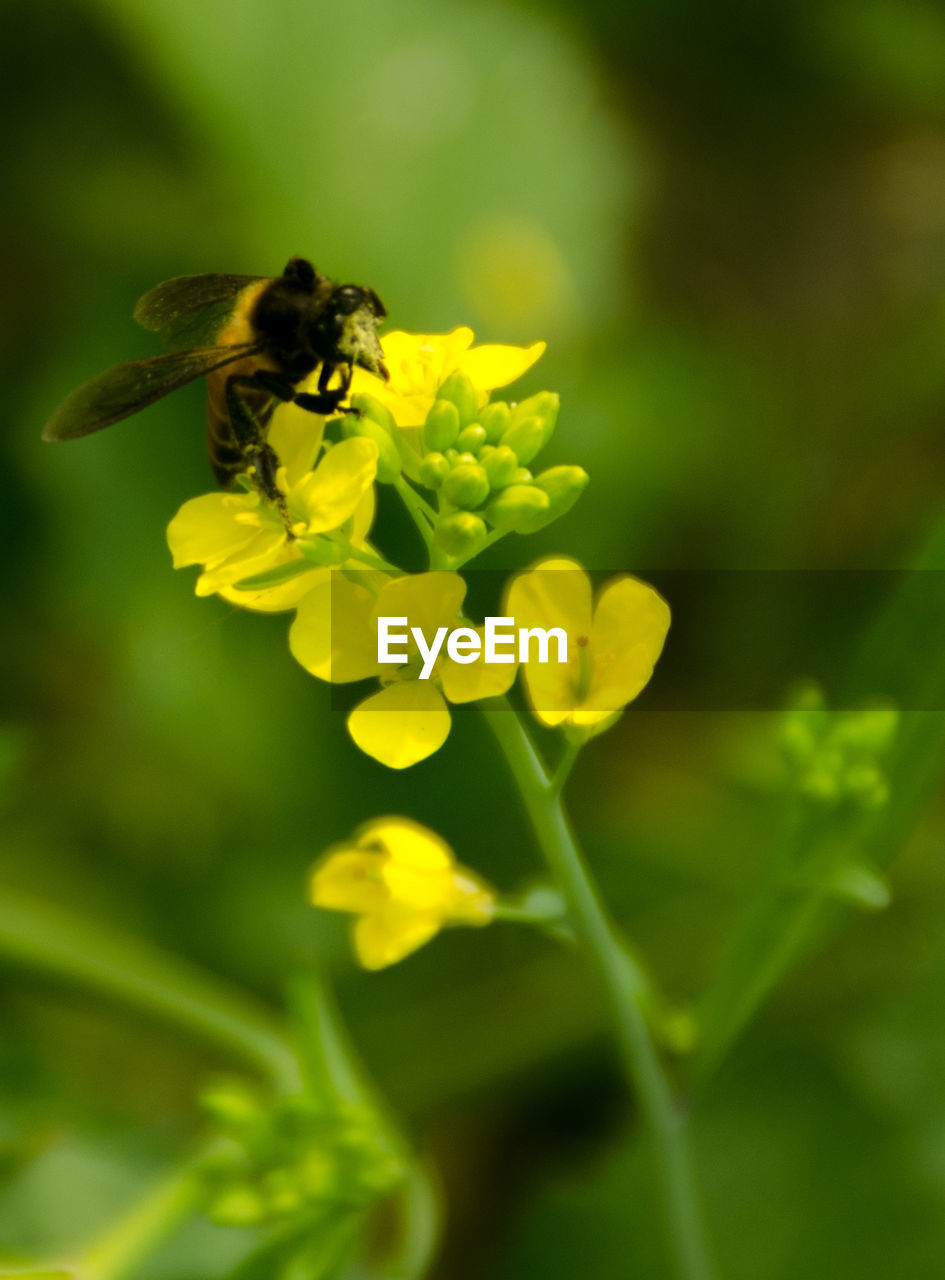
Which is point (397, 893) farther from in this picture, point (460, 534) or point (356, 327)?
point (356, 327)

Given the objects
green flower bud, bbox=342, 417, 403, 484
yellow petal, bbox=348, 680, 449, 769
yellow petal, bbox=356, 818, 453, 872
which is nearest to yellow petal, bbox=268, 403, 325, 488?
green flower bud, bbox=342, 417, 403, 484

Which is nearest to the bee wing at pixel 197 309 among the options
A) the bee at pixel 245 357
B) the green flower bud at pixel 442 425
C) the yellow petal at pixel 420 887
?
the bee at pixel 245 357

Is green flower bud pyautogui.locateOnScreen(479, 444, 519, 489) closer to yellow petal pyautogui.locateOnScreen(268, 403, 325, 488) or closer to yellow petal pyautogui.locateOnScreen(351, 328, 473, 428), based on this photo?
yellow petal pyautogui.locateOnScreen(351, 328, 473, 428)

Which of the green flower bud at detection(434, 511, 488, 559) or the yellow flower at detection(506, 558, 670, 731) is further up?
the green flower bud at detection(434, 511, 488, 559)

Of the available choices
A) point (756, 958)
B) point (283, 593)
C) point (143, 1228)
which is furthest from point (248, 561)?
point (143, 1228)

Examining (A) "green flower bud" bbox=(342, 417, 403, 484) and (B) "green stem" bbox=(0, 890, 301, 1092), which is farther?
(B) "green stem" bbox=(0, 890, 301, 1092)

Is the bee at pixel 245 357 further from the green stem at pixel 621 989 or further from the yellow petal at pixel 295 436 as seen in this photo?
the green stem at pixel 621 989

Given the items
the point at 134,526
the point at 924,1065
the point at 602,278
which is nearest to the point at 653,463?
the point at 602,278
